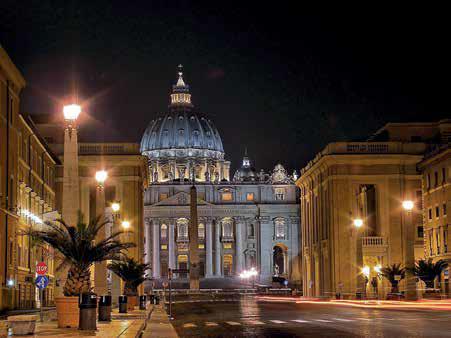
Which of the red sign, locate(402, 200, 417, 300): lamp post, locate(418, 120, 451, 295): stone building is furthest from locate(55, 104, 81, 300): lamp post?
locate(402, 200, 417, 300): lamp post

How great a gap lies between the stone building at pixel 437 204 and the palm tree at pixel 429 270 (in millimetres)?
714

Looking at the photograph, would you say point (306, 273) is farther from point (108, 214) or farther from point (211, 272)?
point (211, 272)

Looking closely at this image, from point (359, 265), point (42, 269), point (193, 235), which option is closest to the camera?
point (42, 269)

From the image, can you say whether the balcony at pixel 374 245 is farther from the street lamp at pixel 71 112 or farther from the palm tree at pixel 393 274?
the street lamp at pixel 71 112

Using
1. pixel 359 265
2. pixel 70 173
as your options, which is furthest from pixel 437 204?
pixel 70 173

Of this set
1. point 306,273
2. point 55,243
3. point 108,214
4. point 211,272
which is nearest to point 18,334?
point 55,243

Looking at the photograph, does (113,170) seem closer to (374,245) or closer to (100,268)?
(374,245)

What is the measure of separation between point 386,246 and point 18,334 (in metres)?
68.9

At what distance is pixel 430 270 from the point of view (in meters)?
77.6

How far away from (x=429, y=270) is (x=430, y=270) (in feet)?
0.30

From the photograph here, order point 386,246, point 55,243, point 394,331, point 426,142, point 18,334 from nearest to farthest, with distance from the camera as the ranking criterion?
point 18,334 < point 394,331 < point 55,243 < point 386,246 < point 426,142

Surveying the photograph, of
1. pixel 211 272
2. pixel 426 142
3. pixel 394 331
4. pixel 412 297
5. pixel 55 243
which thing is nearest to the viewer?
pixel 394 331

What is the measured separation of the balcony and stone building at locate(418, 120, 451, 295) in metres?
4.70

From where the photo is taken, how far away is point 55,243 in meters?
30.5
